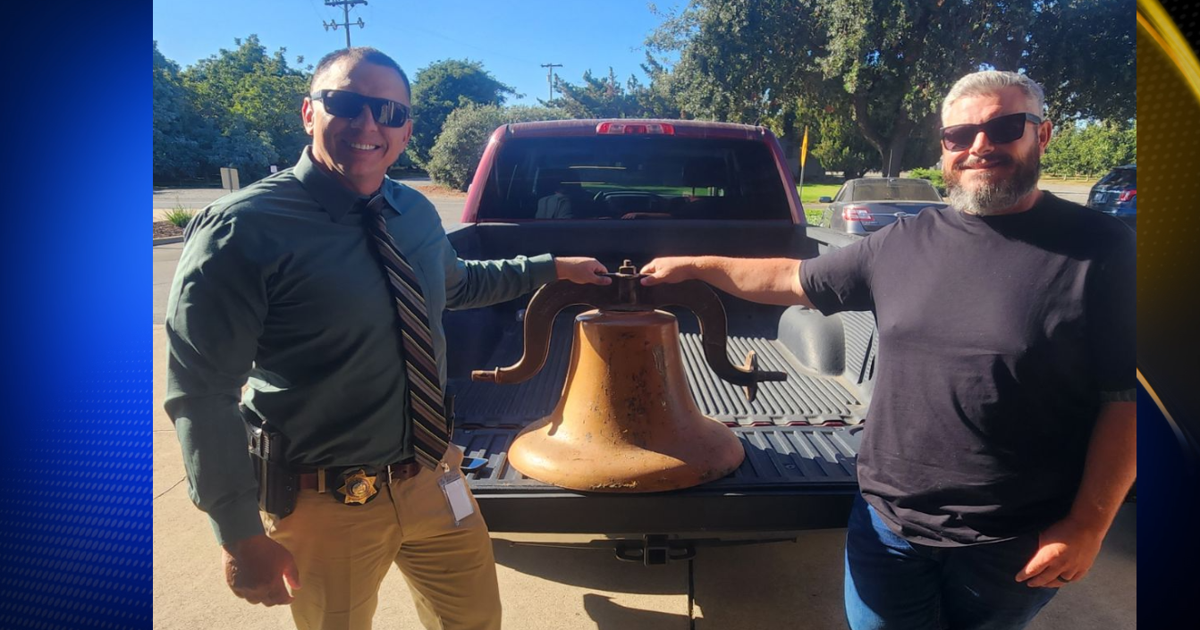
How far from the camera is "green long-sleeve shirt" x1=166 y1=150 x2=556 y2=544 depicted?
1621 millimetres

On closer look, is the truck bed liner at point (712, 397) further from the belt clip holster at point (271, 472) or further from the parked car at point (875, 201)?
the parked car at point (875, 201)

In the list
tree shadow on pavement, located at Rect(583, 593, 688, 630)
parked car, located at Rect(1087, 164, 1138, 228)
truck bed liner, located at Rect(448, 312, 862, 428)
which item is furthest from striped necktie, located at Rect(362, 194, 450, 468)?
parked car, located at Rect(1087, 164, 1138, 228)

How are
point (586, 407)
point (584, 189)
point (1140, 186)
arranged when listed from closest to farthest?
point (1140, 186) → point (586, 407) → point (584, 189)

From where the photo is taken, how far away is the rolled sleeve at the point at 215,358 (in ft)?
5.27

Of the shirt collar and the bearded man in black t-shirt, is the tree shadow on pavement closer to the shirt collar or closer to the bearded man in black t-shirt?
the bearded man in black t-shirt

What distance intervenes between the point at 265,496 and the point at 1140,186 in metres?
2.00

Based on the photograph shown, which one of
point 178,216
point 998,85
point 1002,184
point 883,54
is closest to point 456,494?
point 1002,184

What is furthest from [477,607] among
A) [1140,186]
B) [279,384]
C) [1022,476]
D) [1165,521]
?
[1140,186]

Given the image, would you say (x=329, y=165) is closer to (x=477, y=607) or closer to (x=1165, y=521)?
(x=477, y=607)

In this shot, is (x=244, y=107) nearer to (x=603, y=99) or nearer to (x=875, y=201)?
(x=875, y=201)

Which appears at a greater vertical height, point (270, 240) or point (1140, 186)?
point (1140, 186)

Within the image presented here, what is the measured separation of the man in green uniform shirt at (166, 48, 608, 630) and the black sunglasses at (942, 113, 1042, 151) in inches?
55.4

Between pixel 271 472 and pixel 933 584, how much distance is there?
1.75 metres

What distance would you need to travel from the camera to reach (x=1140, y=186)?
131 centimetres
